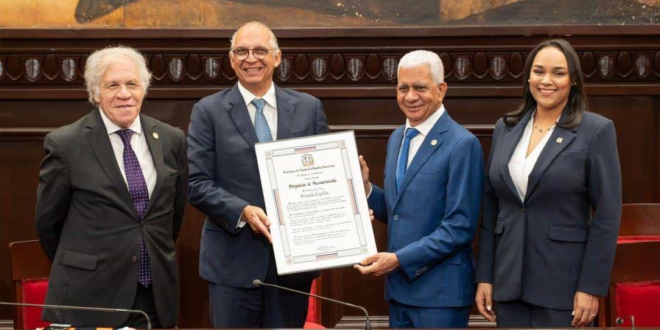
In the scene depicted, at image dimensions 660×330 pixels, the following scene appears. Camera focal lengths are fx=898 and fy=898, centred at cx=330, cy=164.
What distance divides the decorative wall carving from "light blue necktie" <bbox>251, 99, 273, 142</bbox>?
147 centimetres

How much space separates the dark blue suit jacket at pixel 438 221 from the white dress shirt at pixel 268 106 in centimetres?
60

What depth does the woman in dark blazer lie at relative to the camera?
11.0 ft

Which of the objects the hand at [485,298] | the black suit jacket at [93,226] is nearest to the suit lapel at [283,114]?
the black suit jacket at [93,226]

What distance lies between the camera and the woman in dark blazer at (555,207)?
11.0ft

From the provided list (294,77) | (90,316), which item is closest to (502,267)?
(90,316)

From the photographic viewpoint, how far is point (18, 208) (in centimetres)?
527

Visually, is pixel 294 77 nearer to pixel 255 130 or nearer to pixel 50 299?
pixel 255 130

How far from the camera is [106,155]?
3.37 metres

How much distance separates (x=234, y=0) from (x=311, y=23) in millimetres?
486

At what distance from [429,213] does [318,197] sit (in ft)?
1.46

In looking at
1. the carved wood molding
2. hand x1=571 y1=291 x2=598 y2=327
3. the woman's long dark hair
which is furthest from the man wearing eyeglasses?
the carved wood molding

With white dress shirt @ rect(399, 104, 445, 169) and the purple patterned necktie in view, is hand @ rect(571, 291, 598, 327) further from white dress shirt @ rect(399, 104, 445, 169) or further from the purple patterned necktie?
the purple patterned necktie

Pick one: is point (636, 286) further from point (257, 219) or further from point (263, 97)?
point (263, 97)

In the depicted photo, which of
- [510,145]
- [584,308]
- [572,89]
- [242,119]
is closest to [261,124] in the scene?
[242,119]
